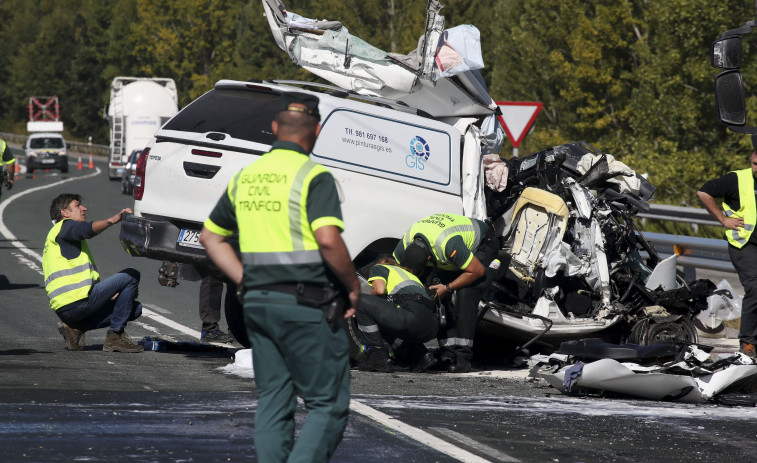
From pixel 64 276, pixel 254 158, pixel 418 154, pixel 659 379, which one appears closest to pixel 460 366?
pixel 418 154

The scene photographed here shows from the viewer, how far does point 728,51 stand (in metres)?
7.82

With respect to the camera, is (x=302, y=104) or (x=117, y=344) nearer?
(x=302, y=104)

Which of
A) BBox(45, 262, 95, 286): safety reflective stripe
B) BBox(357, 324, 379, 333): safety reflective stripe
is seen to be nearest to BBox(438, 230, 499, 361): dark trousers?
BBox(357, 324, 379, 333): safety reflective stripe

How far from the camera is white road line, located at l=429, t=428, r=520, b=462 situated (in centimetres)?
584

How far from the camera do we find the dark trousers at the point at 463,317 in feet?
29.8

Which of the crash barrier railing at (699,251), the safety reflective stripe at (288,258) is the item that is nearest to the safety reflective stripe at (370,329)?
the safety reflective stripe at (288,258)

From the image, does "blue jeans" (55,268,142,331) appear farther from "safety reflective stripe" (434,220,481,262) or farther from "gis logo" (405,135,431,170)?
"safety reflective stripe" (434,220,481,262)

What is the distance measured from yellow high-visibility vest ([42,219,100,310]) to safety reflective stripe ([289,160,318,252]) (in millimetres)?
5186

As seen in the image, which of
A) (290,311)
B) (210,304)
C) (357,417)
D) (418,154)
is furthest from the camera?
(210,304)

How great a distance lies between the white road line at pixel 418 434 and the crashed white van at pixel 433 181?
231cm

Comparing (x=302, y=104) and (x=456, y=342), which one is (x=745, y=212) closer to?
(x=456, y=342)

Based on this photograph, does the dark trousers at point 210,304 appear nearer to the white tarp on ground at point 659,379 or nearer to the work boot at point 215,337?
the work boot at point 215,337

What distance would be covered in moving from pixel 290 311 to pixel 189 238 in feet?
14.1

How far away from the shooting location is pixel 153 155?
9.12 meters
